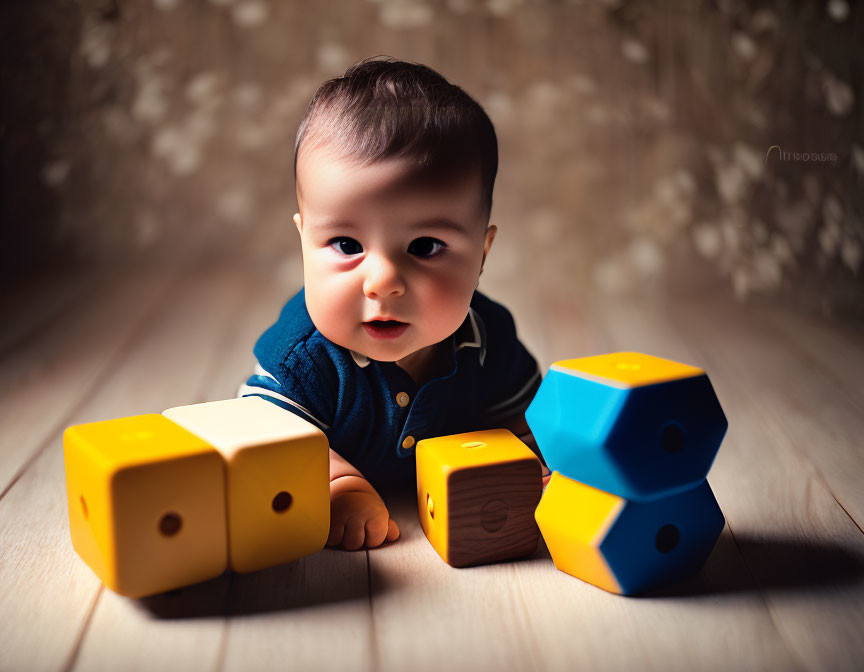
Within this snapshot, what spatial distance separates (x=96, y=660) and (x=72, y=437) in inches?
8.1

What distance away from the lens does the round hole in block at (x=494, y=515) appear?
928mm

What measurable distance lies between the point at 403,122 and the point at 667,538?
0.48m

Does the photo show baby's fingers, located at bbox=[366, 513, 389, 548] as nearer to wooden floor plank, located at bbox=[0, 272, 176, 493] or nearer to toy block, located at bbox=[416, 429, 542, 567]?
toy block, located at bbox=[416, 429, 542, 567]

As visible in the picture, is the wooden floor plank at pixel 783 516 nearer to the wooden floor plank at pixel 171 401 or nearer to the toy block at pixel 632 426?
the toy block at pixel 632 426

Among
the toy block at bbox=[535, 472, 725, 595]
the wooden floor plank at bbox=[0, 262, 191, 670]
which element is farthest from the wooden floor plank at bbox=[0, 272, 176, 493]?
the toy block at bbox=[535, 472, 725, 595]

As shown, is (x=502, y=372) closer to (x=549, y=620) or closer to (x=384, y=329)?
(x=384, y=329)

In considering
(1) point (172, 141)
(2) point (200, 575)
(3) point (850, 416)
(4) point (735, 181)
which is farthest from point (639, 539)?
(1) point (172, 141)

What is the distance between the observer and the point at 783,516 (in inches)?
41.6

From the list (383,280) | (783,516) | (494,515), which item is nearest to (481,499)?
(494,515)

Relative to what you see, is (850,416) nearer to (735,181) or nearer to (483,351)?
(483,351)

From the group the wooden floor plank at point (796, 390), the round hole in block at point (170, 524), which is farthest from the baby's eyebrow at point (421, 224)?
the wooden floor plank at point (796, 390)

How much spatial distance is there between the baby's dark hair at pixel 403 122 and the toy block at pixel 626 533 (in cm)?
34

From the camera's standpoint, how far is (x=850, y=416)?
1373mm

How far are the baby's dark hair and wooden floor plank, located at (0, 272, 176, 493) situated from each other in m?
0.59
